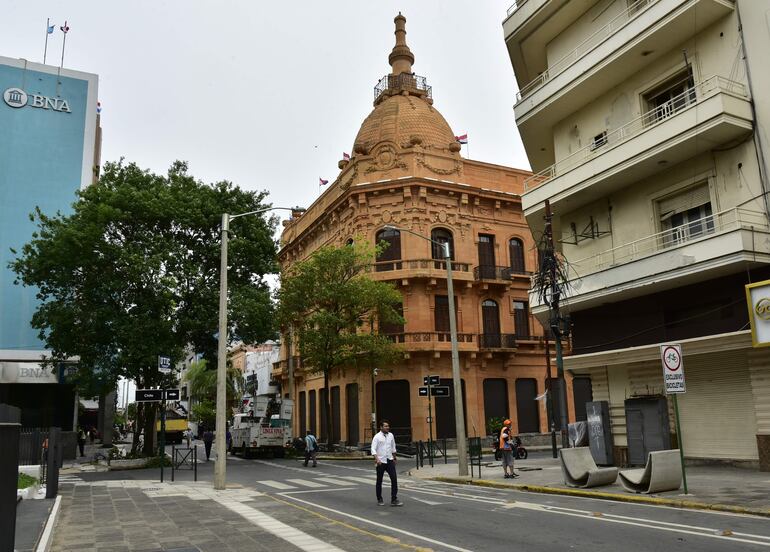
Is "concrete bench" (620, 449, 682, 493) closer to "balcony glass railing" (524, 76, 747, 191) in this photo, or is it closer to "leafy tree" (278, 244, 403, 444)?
"balcony glass railing" (524, 76, 747, 191)

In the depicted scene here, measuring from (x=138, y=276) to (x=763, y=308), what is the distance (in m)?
21.7

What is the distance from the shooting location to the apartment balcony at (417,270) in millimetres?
35750

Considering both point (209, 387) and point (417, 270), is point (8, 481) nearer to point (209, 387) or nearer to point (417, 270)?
point (417, 270)

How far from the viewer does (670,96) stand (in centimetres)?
1916

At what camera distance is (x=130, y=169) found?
1115 inches

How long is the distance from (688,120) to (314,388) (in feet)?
105

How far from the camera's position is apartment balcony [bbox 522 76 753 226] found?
16156 mm

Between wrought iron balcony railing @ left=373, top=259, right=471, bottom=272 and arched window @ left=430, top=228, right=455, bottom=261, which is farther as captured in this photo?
arched window @ left=430, top=228, right=455, bottom=261

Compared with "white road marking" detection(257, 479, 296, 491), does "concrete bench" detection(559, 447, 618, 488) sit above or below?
above

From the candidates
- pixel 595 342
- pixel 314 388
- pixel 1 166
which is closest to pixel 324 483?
pixel 595 342

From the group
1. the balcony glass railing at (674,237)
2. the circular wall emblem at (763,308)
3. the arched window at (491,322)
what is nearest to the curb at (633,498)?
the circular wall emblem at (763,308)

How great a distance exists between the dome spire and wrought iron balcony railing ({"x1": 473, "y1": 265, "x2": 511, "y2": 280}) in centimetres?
1505

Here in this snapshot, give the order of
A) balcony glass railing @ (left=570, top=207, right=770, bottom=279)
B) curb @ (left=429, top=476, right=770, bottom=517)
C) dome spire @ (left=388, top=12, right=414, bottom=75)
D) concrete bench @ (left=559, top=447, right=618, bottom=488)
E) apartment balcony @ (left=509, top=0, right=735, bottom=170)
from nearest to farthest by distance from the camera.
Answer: curb @ (left=429, top=476, right=770, bottom=517) < concrete bench @ (left=559, top=447, right=618, bottom=488) < balcony glass railing @ (left=570, top=207, right=770, bottom=279) < apartment balcony @ (left=509, top=0, right=735, bottom=170) < dome spire @ (left=388, top=12, right=414, bottom=75)

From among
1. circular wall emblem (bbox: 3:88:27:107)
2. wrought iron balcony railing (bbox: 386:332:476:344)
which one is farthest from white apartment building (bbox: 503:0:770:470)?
circular wall emblem (bbox: 3:88:27:107)
